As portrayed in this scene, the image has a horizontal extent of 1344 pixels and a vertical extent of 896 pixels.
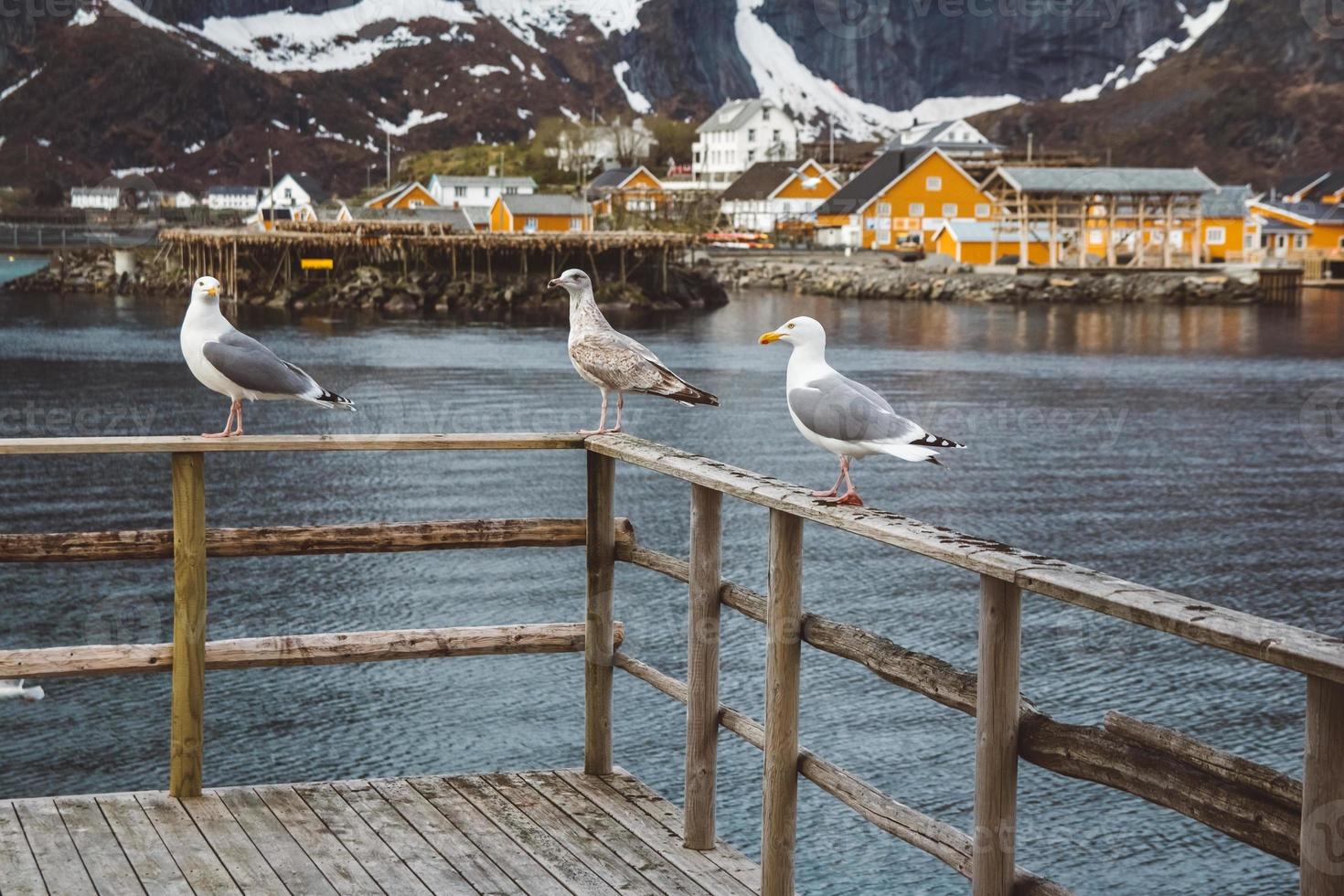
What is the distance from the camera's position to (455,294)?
255ft

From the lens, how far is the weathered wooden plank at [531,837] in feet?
18.9

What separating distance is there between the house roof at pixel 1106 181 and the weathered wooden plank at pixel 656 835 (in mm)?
84732

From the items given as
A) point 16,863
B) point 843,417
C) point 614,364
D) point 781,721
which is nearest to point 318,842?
point 16,863

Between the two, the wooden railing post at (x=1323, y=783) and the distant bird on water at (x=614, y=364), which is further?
the distant bird on water at (x=614, y=364)

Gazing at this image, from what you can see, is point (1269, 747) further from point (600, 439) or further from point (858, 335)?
point (858, 335)

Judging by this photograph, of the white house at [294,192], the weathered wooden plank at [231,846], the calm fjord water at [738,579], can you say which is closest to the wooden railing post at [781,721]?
the weathered wooden plank at [231,846]

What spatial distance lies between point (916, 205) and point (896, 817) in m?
98.8

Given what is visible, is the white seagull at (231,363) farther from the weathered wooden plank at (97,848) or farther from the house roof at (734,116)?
the house roof at (734,116)

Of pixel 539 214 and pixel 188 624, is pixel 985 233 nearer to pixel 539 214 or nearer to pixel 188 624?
pixel 539 214

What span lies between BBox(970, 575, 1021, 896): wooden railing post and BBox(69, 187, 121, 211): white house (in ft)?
579

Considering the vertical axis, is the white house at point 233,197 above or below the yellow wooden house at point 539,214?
above

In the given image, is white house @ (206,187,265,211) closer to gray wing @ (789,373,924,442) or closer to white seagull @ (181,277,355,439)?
white seagull @ (181,277,355,439)

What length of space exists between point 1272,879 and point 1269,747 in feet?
8.08

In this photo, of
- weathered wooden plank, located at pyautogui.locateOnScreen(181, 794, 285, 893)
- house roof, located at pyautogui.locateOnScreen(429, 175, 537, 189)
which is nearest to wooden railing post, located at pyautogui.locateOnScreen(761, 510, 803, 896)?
weathered wooden plank, located at pyautogui.locateOnScreen(181, 794, 285, 893)
